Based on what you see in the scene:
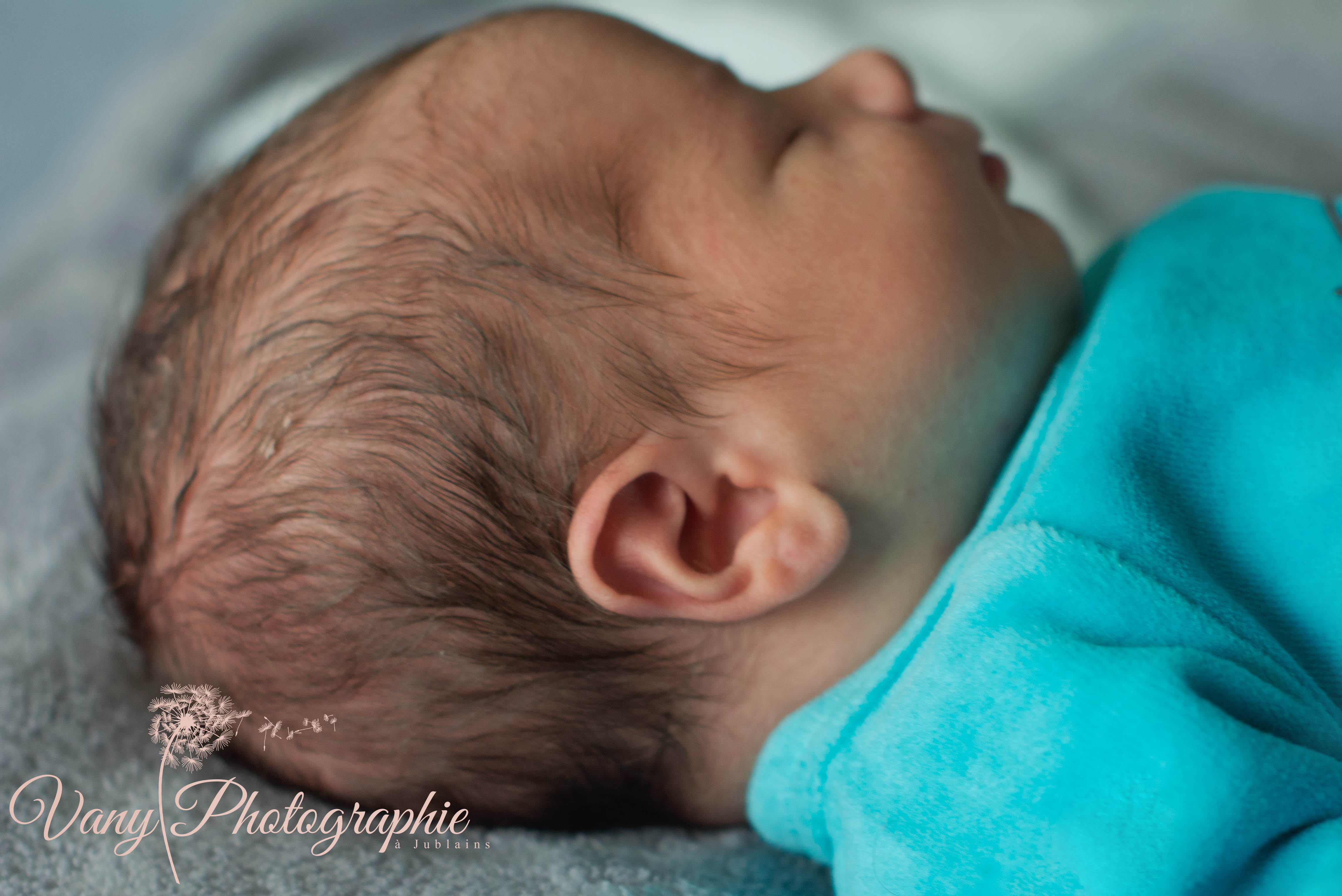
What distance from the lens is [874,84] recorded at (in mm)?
935

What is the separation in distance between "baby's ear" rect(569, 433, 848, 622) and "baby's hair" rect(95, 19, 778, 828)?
0.03 m

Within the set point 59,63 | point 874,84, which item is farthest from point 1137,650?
point 59,63

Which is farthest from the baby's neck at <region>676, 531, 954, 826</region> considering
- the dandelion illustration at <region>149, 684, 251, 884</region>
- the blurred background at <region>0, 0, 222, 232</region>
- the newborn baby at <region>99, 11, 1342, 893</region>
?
the blurred background at <region>0, 0, 222, 232</region>

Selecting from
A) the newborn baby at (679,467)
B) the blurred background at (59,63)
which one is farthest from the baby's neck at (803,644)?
the blurred background at (59,63)

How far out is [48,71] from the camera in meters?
2.09

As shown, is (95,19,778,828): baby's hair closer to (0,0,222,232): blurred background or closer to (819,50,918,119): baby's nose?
(819,50,918,119): baby's nose

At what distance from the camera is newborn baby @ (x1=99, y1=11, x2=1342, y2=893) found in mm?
711

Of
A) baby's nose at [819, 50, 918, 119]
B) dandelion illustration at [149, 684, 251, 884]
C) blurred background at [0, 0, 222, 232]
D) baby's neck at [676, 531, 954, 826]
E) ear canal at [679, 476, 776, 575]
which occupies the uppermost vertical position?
baby's nose at [819, 50, 918, 119]

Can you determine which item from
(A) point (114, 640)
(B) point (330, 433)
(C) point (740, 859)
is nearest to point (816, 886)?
(C) point (740, 859)

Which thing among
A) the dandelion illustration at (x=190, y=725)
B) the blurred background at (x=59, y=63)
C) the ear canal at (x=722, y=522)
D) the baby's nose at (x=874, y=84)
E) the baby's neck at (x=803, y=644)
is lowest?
the dandelion illustration at (x=190, y=725)

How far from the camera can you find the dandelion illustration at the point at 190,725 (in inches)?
32.6

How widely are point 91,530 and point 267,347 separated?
449 millimetres

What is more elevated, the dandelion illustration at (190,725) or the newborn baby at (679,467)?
the newborn baby at (679,467)

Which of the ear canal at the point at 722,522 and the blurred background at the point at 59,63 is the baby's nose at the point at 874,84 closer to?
the ear canal at the point at 722,522
